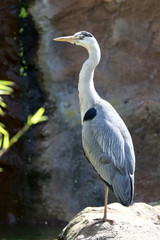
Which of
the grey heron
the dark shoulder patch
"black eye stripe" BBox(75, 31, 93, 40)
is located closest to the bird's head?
"black eye stripe" BBox(75, 31, 93, 40)

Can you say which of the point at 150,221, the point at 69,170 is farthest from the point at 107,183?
the point at 69,170

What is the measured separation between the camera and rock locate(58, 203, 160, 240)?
3645mm

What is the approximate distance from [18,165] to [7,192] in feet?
1.27

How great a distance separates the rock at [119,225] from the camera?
12.0 feet

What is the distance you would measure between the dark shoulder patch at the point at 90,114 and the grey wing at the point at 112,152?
36 mm

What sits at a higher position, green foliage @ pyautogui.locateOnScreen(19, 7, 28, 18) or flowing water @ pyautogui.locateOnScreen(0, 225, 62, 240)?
green foliage @ pyautogui.locateOnScreen(19, 7, 28, 18)

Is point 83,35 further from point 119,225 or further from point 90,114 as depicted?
point 119,225

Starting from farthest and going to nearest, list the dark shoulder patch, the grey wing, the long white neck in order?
the long white neck
the dark shoulder patch
the grey wing

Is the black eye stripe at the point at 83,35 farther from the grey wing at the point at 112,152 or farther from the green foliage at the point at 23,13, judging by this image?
the green foliage at the point at 23,13

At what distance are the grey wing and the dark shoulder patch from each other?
0.04 m

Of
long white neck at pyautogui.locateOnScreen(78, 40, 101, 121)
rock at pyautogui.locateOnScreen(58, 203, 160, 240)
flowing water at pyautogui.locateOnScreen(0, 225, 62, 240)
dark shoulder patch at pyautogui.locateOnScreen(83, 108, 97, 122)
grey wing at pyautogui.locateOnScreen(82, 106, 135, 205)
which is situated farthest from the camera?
flowing water at pyautogui.locateOnScreen(0, 225, 62, 240)

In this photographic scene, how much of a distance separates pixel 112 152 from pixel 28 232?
2193mm

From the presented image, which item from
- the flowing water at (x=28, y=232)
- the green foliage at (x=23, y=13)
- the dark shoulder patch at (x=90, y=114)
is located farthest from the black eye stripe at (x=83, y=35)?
the flowing water at (x=28, y=232)

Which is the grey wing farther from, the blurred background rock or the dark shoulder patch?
the blurred background rock
